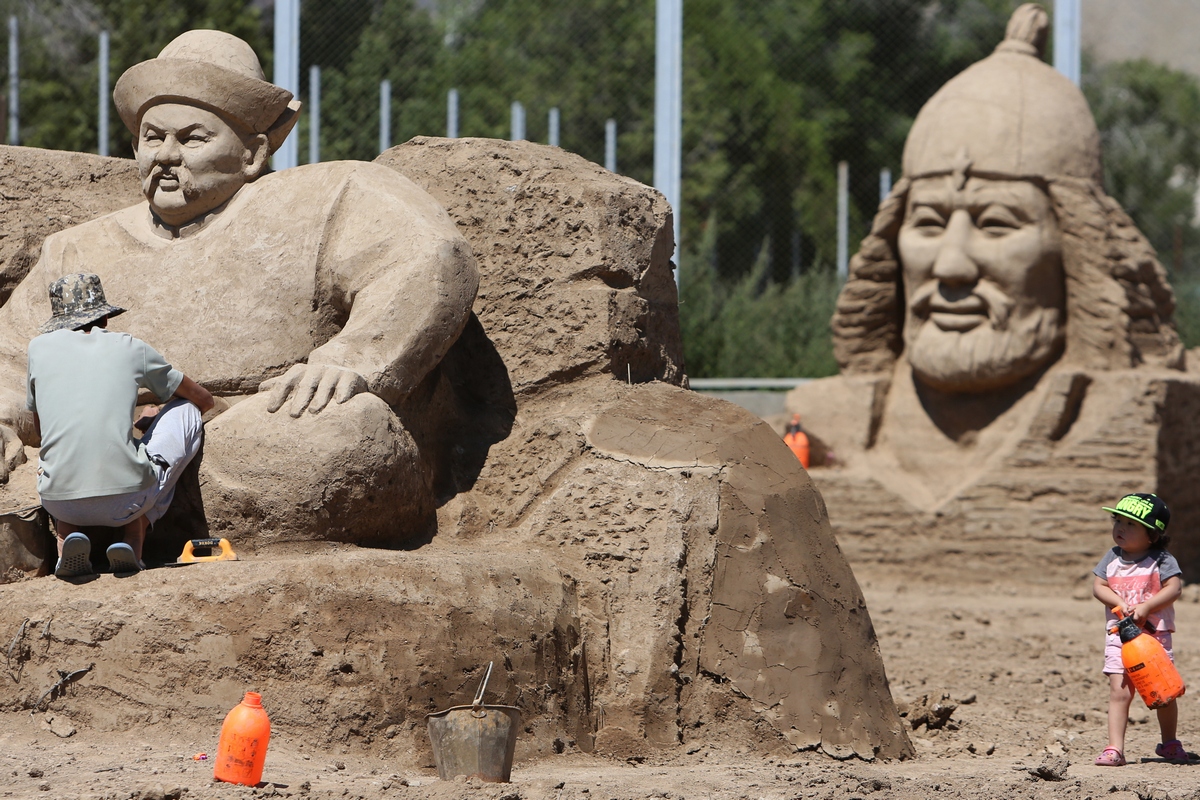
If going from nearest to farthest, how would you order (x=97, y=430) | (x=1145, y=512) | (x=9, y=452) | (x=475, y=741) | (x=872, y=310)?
(x=475, y=741), (x=97, y=430), (x=9, y=452), (x=1145, y=512), (x=872, y=310)

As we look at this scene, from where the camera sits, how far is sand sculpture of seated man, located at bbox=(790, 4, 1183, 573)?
905cm

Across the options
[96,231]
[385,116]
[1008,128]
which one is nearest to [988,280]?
[1008,128]

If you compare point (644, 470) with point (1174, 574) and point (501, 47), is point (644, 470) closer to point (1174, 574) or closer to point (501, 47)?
point (1174, 574)

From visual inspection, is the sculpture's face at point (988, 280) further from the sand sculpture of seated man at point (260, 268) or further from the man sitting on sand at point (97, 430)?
the man sitting on sand at point (97, 430)

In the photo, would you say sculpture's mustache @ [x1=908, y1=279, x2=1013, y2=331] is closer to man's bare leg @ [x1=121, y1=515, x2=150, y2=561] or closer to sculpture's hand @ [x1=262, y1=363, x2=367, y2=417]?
sculpture's hand @ [x1=262, y1=363, x2=367, y2=417]

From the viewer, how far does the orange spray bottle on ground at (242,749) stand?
3463 millimetres

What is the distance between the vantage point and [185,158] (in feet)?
15.9

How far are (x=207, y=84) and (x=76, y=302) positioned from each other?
35.5 inches

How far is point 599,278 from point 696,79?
17.4 m

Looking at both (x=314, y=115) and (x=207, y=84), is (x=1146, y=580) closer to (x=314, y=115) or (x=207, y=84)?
(x=207, y=84)

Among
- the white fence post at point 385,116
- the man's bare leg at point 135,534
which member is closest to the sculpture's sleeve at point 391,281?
the man's bare leg at point 135,534

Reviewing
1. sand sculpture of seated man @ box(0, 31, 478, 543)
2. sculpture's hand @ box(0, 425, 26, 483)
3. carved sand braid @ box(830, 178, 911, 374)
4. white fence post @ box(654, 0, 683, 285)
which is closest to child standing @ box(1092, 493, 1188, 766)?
sand sculpture of seated man @ box(0, 31, 478, 543)

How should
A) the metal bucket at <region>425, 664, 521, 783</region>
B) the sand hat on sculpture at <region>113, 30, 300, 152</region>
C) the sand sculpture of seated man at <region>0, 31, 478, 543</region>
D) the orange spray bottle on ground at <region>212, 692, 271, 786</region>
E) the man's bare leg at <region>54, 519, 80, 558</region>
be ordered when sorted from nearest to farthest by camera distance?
the orange spray bottle on ground at <region>212, 692, 271, 786</region>
the metal bucket at <region>425, 664, 521, 783</region>
the man's bare leg at <region>54, 519, 80, 558</region>
the sand sculpture of seated man at <region>0, 31, 478, 543</region>
the sand hat on sculpture at <region>113, 30, 300, 152</region>

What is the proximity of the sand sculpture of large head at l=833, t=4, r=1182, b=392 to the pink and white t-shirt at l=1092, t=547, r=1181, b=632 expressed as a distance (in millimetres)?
4532
